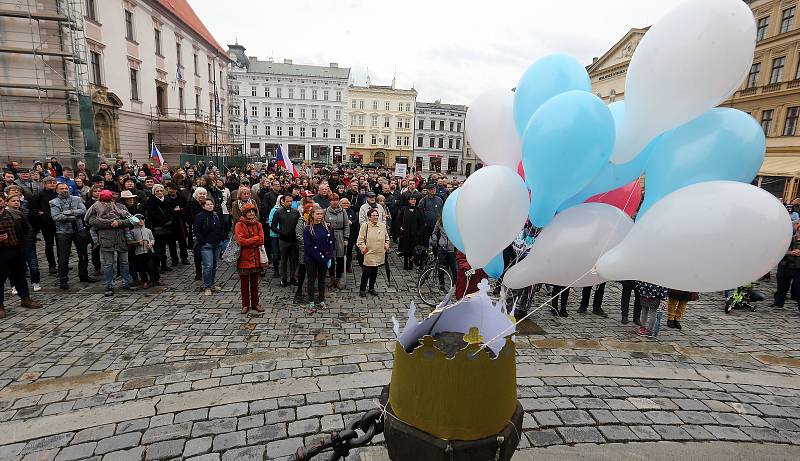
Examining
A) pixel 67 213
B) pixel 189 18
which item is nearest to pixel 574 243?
pixel 67 213

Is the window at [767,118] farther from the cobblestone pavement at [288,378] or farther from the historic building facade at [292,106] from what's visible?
the historic building facade at [292,106]

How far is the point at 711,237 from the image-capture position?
2002 millimetres

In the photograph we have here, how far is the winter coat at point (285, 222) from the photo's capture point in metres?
7.43

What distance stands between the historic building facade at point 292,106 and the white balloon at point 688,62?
60677 mm

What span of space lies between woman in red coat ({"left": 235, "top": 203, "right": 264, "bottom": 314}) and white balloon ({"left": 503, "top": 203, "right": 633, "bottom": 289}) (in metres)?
4.71

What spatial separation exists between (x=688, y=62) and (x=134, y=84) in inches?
1248

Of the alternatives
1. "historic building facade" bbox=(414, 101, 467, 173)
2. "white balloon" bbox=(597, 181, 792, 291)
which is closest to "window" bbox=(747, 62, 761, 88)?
"white balloon" bbox=(597, 181, 792, 291)

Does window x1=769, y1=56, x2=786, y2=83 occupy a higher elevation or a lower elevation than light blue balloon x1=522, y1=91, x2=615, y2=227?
higher

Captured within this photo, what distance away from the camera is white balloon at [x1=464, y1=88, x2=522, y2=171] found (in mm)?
3305

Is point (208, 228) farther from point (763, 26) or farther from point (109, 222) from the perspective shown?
point (763, 26)

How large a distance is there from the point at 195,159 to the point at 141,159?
4.22 m

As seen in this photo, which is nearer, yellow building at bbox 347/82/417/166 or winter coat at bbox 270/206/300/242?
winter coat at bbox 270/206/300/242

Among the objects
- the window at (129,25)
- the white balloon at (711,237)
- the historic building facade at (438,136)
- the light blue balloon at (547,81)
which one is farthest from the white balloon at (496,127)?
the historic building facade at (438,136)

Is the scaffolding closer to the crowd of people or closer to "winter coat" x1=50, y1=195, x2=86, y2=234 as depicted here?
the crowd of people
